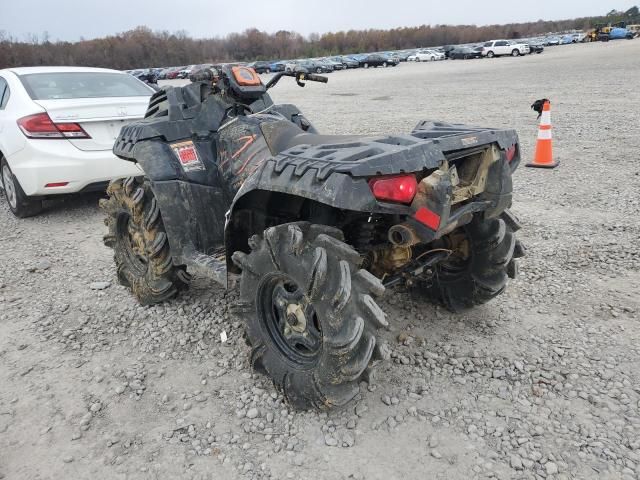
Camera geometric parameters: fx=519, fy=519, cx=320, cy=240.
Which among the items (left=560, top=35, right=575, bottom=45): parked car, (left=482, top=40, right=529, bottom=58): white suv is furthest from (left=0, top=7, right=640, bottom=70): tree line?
(left=482, top=40, right=529, bottom=58): white suv

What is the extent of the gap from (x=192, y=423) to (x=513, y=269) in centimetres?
228

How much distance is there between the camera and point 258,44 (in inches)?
3457

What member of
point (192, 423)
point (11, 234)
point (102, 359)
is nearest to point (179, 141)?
point (102, 359)

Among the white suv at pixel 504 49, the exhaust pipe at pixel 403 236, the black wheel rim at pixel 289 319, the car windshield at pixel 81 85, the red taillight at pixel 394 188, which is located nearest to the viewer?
the red taillight at pixel 394 188

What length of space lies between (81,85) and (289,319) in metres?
5.22

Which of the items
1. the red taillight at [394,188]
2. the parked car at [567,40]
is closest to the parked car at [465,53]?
the parked car at [567,40]

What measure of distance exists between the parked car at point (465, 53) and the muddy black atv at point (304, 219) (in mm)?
49468

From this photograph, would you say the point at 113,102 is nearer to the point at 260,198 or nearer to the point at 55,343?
the point at 55,343

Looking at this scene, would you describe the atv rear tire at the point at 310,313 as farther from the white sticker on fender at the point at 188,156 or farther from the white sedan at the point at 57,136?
the white sedan at the point at 57,136

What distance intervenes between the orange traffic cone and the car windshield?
5.56 meters

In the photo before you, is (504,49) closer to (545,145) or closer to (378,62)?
(378,62)

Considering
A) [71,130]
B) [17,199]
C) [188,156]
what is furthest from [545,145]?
[17,199]

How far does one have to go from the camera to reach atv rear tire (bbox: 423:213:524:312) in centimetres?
330

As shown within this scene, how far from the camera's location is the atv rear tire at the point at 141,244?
12.5 ft
